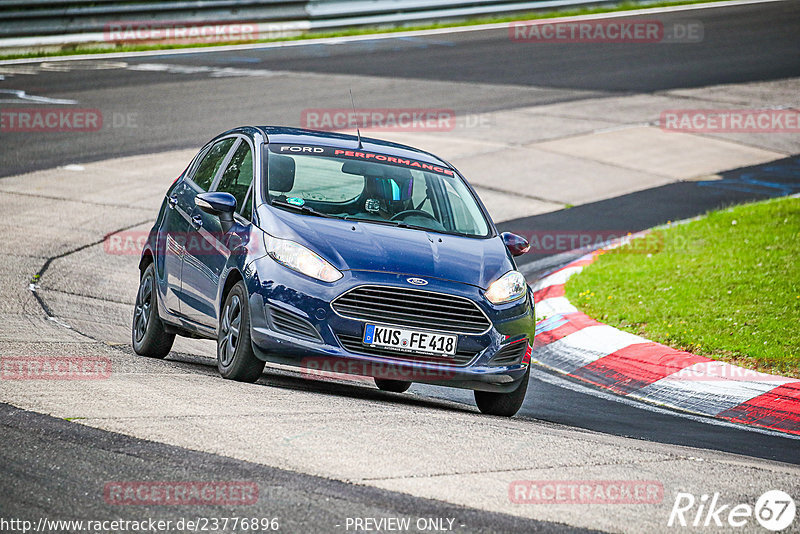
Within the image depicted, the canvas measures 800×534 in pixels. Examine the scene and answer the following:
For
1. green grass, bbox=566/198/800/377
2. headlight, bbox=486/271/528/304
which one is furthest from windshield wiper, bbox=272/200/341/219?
green grass, bbox=566/198/800/377

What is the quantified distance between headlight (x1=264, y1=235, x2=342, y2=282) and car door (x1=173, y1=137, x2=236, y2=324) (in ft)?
3.63

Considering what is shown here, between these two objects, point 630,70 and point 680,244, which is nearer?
point 680,244

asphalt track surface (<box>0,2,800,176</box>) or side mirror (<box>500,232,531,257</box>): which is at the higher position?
side mirror (<box>500,232,531,257</box>)

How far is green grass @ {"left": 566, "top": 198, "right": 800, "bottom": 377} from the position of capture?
30.6 ft

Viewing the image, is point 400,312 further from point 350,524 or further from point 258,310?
point 350,524

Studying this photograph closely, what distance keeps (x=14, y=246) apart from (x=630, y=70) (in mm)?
16847

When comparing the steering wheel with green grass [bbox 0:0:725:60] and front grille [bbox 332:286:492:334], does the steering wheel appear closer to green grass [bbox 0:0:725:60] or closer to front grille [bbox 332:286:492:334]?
front grille [bbox 332:286:492:334]

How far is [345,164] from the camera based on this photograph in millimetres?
8148

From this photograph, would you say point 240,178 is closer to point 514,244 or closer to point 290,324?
point 290,324

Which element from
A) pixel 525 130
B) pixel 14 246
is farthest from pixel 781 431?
pixel 525 130

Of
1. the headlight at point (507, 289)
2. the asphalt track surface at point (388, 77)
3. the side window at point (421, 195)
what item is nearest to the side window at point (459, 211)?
the side window at point (421, 195)

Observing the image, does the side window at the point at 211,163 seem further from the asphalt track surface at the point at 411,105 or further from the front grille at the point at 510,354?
the front grille at the point at 510,354

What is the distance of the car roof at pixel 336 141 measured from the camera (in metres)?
8.38

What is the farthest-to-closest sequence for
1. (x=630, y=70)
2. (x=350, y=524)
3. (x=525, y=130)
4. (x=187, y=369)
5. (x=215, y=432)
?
(x=630, y=70) → (x=525, y=130) → (x=187, y=369) → (x=215, y=432) → (x=350, y=524)
